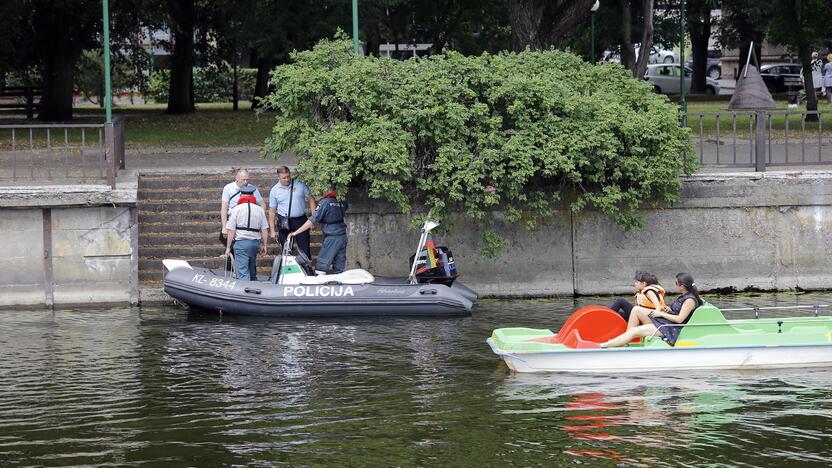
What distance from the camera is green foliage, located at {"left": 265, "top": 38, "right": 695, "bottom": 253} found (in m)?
17.6

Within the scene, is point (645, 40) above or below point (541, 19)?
below

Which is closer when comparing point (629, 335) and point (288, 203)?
point (629, 335)

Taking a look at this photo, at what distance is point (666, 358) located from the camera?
44.5 ft

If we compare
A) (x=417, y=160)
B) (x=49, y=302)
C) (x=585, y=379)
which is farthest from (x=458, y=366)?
(x=49, y=302)

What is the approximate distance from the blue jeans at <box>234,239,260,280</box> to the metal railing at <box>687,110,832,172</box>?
6727mm

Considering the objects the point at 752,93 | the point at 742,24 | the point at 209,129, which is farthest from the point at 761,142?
the point at 742,24

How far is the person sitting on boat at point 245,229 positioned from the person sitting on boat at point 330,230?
0.54 metres

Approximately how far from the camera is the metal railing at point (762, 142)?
747 inches

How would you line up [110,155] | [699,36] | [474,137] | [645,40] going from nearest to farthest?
[474,137]
[110,155]
[645,40]
[699,36]

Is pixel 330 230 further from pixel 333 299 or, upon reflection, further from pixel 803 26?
pixel 803 26

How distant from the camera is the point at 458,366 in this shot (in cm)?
1386

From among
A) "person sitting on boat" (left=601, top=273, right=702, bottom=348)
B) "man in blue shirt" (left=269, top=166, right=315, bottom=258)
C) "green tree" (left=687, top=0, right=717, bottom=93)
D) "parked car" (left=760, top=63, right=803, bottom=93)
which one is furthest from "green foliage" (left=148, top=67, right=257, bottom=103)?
"person sitting on boat" (left=601, top=273, right=702, bottom=348)

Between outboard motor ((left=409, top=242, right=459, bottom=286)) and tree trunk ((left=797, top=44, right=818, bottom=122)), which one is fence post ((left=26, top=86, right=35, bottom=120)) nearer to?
tree trunk ((left=797, top=44, right=818, bottom=122))

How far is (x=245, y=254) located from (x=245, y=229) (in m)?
0.37
